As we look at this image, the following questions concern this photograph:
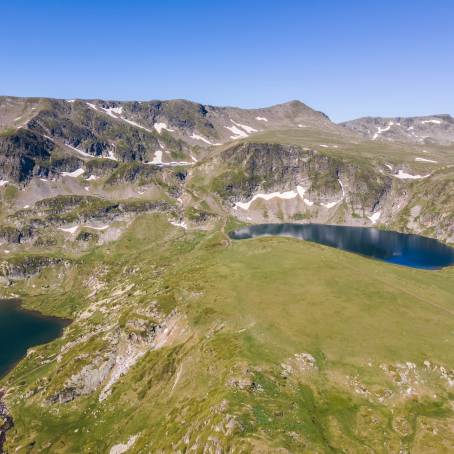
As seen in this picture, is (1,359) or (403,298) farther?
(1,359)

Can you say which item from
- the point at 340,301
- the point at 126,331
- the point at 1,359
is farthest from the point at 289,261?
the point at 1,359

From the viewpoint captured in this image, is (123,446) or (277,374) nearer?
(277,374)

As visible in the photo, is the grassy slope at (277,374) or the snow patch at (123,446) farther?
the snow patch at (123,446)

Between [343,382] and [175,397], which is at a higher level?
[343,382]

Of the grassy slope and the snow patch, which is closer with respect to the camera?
the grassy slope

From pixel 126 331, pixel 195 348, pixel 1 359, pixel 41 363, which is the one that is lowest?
pixel 1 359

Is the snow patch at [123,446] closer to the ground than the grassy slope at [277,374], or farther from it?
closer to the ground

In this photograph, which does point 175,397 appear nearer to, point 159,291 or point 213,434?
point 213,434

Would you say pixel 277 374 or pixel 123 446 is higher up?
pixel 277 374
